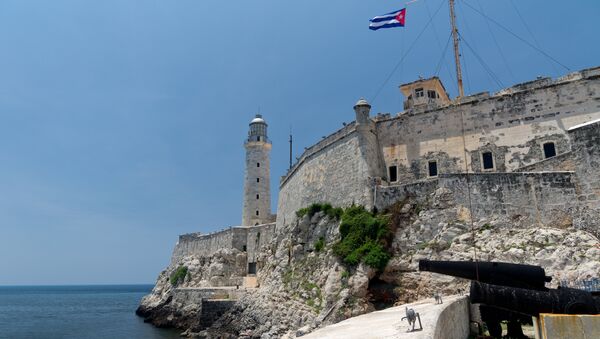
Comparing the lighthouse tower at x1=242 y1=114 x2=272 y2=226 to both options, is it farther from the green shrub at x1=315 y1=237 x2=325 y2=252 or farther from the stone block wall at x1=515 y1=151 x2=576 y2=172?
the stone block wall at x1=515 y1=151 x2=576 y2=172

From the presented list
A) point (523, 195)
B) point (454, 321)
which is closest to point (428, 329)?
point (454, 321)

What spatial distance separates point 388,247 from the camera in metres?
18.3

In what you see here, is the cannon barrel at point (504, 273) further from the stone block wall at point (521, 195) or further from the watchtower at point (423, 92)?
the watchtower at point (423, 92)

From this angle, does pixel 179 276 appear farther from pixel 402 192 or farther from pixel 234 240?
pixel 402 192

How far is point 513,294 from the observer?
25.0 feet

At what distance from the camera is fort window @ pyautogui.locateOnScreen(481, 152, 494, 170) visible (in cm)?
1988

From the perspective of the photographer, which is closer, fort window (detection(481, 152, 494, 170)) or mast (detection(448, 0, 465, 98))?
fort window (detection(481, 152, 494, 170))

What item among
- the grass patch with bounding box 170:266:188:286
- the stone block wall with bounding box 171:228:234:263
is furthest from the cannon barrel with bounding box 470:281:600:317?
the grass patch with bounding box 170:266:188:286

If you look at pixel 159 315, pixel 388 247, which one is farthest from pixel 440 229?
pixel 159 315

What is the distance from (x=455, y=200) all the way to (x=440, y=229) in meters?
1.31

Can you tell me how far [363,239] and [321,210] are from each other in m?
5.44

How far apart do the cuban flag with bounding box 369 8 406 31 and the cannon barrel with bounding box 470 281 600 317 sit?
15946 millimetres

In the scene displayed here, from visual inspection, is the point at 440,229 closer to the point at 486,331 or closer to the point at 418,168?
the point at 418,168

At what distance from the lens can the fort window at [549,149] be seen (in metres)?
18.5
